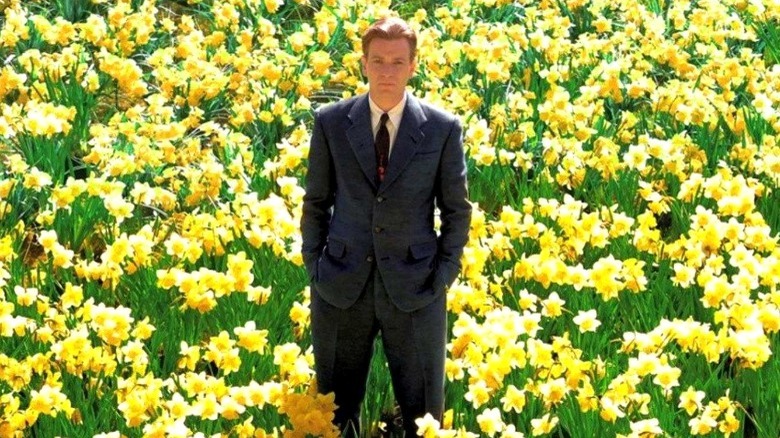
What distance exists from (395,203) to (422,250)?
0.53 feet

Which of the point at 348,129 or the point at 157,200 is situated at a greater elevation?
the point at 348,129

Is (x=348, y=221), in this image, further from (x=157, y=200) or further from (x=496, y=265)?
(x=157, y=200)

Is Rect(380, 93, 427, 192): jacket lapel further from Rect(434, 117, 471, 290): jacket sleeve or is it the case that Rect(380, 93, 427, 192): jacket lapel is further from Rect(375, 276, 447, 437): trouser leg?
Rect(375, 276, 447, 437): trouser leg

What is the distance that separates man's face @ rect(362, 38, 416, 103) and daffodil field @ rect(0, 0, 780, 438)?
92 cm

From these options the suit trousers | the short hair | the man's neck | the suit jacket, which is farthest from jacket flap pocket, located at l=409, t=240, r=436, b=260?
the short hair

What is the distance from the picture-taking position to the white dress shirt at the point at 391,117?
12.2 feet

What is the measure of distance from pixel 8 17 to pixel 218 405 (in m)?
3.74

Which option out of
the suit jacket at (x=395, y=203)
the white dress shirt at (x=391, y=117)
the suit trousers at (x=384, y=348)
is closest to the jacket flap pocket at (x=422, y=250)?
the suit jacket at (x=395, y=203)

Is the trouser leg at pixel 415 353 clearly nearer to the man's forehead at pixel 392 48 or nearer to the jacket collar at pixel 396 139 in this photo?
the jacket collar at pixel 396 139

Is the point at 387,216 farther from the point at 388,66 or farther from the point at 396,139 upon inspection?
the point at 388,66

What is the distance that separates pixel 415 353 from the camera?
385 centimetres

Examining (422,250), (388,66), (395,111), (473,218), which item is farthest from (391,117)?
(473,218)

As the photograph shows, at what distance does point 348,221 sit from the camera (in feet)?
12.4

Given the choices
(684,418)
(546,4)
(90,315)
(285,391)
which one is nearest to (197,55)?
(546,4)
